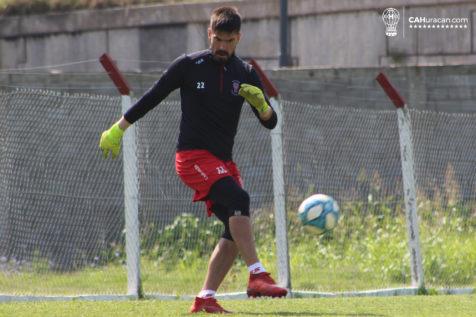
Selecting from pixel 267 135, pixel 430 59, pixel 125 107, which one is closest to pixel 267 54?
pixel 430 59

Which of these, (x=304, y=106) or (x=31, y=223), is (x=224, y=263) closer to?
(x=31, y=223)

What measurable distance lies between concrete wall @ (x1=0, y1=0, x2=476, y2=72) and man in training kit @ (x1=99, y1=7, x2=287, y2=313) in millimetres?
10141

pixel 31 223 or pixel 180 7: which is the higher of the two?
pixel 180 7

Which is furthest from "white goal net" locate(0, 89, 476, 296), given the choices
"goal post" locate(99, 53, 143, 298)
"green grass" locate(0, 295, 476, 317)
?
"green grass" locate(0, 295, 476, 317)

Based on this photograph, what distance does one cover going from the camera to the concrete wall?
1834cm

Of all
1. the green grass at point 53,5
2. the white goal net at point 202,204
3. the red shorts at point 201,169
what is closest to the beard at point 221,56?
the red shorts at point 201,169

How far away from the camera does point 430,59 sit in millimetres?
18438

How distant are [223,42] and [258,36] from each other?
11.2 metres

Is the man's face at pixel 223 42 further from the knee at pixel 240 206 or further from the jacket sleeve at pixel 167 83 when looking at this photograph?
the knee at pixel 240 206

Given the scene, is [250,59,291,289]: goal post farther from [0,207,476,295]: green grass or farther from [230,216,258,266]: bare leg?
[230,216,258,266]: bare leg

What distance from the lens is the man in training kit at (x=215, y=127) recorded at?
27.2 ft

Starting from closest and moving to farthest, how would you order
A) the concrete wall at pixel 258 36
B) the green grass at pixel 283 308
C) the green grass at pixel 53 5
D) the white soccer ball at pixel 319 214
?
1. the green grass at pixel 283 308
2. the white soccer ball at pixel 319 214
3. the concrete wall at pixel 258 36
4. the green grass at pixel 53 5

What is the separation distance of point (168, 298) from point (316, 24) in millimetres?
8694

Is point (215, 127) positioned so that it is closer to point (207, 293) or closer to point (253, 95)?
point (253, 95)
